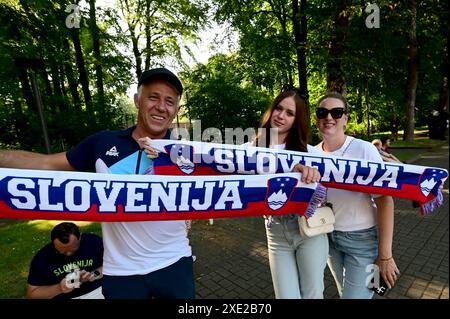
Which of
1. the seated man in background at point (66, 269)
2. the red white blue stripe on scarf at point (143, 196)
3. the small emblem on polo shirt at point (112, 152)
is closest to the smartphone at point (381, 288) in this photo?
the red white blue stripe on scarf at point (143, 196)

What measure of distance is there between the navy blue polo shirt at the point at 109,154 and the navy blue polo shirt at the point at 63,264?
50.8 inches

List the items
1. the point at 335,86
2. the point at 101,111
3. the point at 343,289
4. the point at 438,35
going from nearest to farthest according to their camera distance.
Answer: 1. the point at 343,289
2. the point at 335,86
3. the point at 101,111
4. the point at 438,35

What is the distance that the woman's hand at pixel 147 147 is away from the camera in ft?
7.00

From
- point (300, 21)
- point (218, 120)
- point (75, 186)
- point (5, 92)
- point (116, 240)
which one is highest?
point (300, 21)

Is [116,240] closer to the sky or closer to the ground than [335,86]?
closer to the ground

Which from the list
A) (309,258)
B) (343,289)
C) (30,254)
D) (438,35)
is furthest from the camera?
(438,35)

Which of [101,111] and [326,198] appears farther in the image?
[101,111]

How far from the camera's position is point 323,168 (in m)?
2.56

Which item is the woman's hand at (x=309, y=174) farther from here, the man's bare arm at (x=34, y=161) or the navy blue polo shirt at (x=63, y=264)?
the navy blue polo shirt at (x=63, y=264)

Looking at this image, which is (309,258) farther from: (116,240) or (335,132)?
(116,240)

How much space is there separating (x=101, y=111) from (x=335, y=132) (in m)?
14.0

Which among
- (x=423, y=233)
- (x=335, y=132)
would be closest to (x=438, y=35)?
(x=423, y=233)

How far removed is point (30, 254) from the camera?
5.26 metres

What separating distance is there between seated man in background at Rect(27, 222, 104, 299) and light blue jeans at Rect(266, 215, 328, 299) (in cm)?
185
